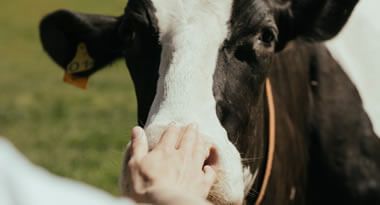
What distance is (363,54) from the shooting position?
13.5 ft

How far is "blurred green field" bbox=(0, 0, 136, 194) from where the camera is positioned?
23.9 feet

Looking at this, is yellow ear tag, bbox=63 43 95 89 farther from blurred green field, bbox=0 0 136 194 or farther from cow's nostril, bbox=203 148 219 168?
cow's nostril, bbox=203 148 219 168

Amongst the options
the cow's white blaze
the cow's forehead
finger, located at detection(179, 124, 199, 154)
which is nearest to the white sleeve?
finger, located at detection(179, 124, 199, 154)

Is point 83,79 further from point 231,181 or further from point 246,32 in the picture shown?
point 231,181

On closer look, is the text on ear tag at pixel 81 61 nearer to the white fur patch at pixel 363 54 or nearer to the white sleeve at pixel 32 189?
the white fur patch at pixel 363 54

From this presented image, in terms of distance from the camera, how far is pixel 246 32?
325 centimetres

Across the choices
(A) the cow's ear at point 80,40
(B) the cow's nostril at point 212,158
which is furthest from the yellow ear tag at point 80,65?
(B) the cow's nostril at point 212,158

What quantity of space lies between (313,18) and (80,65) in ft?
3.74

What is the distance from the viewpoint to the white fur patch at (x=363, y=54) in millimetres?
4012

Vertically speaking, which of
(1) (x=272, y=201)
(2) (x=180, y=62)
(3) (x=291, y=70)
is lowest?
(1) (x=272, y=201)

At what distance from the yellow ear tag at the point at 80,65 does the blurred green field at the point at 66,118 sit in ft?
0.47

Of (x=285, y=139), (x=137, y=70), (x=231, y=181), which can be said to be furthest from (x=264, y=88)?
(x=231, y=181)

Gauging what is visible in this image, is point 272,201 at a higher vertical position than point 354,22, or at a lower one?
lower

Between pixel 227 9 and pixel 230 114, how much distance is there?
38cm
